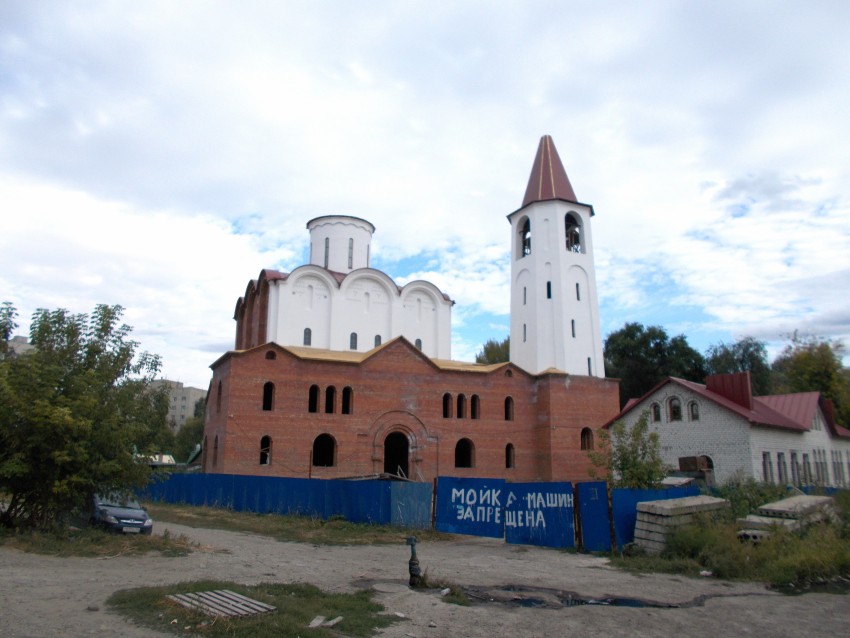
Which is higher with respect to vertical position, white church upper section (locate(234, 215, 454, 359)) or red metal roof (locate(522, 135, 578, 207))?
red metal roof (locate(522, 135, 578, 207))

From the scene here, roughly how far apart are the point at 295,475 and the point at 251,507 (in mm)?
4878

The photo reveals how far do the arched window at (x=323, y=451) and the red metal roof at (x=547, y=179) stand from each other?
50.5 ft

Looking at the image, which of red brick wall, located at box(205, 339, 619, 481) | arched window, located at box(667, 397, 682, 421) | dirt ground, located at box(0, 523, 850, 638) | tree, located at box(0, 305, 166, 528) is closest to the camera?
dirt ground, located at box(0, 523, 850, 638)

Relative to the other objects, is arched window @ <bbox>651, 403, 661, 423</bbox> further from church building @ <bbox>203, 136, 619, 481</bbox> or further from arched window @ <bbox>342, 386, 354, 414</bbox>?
arched window @ <bbox>342, 386, 354, 414</bbox>

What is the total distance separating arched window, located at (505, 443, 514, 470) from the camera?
29.6m

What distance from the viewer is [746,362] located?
48688 mm

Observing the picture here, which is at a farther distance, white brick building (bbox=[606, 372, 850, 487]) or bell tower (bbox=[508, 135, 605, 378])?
bell tower (bbox=[508, 135, 605, 378])

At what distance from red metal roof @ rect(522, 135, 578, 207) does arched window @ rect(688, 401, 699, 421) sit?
484 inches

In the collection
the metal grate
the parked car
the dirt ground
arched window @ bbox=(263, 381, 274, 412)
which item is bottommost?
the dirt ground

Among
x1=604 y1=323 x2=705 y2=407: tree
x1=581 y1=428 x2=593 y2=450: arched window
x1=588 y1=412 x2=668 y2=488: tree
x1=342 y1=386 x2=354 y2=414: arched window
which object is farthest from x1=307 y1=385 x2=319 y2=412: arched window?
x1=604 y1=323 x2=705 y2=407: tree

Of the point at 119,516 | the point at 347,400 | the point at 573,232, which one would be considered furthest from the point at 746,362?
the point at 119,516

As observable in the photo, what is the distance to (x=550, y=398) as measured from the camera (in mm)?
29797

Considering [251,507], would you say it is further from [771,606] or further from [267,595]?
[771,606]

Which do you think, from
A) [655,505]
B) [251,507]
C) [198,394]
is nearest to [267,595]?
[655,505]
